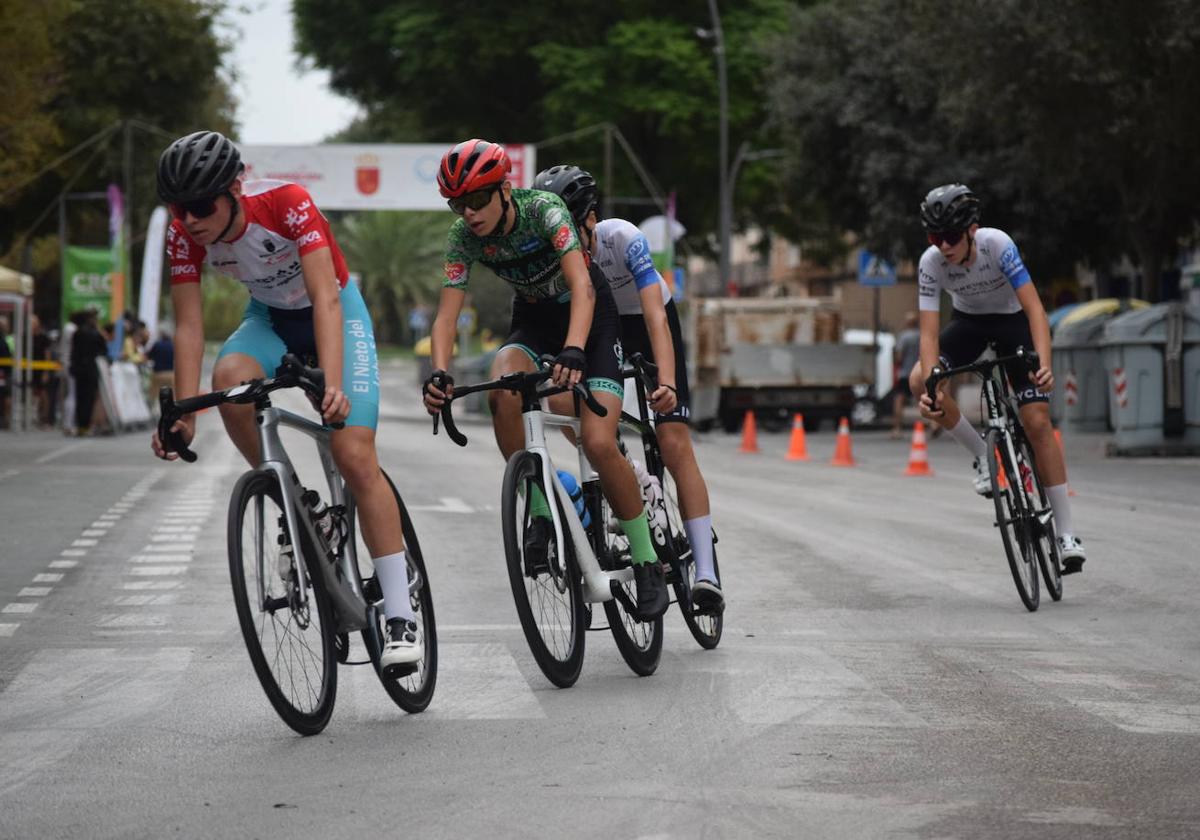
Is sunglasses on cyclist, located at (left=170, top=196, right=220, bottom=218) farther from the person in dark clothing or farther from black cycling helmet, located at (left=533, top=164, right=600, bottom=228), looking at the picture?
the person in dark clothing

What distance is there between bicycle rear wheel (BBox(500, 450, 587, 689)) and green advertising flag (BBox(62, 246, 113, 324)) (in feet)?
101

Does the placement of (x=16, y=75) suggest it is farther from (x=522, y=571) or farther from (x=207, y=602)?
(x=522, y=571)

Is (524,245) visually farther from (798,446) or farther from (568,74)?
(568,74)

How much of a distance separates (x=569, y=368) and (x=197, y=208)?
1261 millimetres

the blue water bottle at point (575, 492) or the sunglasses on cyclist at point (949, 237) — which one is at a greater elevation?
the sunglasses on cyclist at point (949, 237)

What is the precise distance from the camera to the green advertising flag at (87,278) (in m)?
36.6

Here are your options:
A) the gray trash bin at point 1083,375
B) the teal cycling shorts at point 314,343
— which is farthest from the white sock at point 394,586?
the gray trash bin at point 1083,375

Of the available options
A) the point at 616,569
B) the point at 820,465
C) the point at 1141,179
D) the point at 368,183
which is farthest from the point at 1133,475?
the point at 368,183

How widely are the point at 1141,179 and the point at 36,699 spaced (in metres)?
23.9

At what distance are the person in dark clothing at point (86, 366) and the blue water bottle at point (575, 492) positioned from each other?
24.9 meters

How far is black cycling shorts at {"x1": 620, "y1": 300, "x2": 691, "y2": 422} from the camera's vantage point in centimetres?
761

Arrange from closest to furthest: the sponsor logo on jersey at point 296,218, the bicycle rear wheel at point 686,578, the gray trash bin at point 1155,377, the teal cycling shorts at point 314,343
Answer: the sponsor logo on jersey at point 296,218
the teal cycling shorts at point 314,343
the bicycle rear wheel at point 686,578
the gray trash bin at point 1155,377

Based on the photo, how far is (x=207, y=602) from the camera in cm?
982

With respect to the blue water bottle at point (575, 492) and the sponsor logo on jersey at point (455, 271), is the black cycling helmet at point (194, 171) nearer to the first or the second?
the sponsor logo on jersey at point (455, 271)
